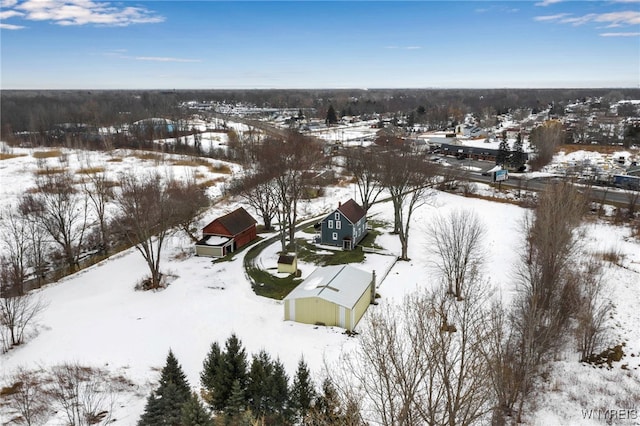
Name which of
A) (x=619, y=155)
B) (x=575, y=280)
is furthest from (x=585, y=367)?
(x=619, y=155)

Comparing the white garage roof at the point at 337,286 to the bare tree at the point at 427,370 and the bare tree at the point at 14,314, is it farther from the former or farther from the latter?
the bare tree at the point at 14,314

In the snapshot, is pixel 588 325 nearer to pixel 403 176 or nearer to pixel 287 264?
pixel 403 176

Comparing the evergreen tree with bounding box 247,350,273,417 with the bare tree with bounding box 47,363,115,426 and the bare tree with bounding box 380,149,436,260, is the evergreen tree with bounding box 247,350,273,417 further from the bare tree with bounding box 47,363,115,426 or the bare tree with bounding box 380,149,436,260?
the bare tree with bounding box 380,149,436,260

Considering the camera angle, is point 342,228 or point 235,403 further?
point 342,228

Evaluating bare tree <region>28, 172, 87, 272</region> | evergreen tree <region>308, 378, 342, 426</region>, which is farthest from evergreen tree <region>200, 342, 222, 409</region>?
bare tree <region>28, 172, 87, 272</region>

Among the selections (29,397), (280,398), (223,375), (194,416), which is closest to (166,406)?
(194,416)

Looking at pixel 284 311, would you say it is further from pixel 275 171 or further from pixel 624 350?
pixel 624 350

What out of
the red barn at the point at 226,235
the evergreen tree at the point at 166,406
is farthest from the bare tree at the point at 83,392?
the red barn at the point at 226,235
